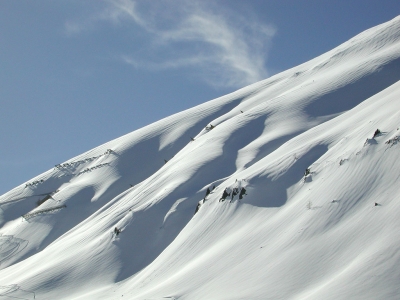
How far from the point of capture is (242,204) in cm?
1975

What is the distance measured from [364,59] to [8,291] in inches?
1002

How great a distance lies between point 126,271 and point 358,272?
1197 centimetres

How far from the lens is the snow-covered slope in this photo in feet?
44.6

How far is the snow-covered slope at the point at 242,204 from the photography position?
44.6ft

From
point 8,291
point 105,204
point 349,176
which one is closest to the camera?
point 349,176

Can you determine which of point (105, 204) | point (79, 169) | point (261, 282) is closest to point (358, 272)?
point (261, 282)

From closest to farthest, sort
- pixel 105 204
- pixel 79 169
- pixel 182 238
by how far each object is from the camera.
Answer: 1. pixel 182 238
2. pixel 105 204
3. pixel 79 169

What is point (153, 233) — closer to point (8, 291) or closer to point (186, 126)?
point (8, 291)

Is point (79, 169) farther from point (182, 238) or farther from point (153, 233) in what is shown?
point (182, 238)

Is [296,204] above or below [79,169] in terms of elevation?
A: below

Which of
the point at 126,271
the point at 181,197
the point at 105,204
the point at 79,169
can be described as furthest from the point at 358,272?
the point at 79,169

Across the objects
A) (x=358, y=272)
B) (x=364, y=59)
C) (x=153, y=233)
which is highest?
(x=364, y=59)

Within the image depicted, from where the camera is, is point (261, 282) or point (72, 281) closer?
point (261, 282)

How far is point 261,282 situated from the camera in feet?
A: 45.2
